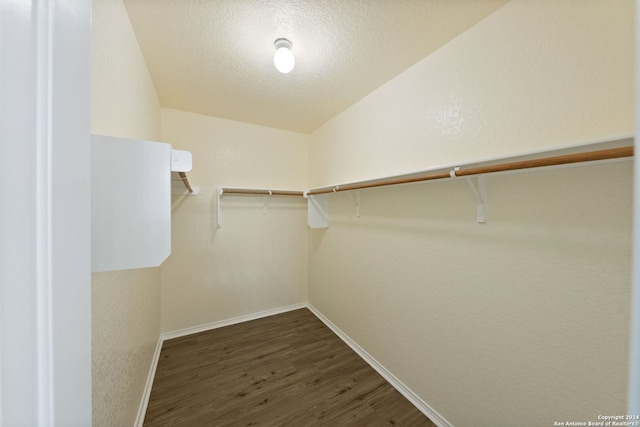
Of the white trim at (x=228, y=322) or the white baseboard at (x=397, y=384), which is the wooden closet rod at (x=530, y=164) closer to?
the white baseboard at (x=397, y=384)

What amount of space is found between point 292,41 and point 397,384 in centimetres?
251

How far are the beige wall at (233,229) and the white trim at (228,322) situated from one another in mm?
44

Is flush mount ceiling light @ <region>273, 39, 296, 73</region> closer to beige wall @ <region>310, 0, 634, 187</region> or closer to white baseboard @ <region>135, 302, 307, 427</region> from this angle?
beige wall @ <region>310, 0, 634, 187</region>

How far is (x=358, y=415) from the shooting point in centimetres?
146

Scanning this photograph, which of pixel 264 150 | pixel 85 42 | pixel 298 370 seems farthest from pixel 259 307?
pixel 85 42

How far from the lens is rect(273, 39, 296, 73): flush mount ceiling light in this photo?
1.37 metres

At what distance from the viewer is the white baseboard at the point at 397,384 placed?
1.42 m

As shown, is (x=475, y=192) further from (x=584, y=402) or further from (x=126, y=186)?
(x=126, y=186)

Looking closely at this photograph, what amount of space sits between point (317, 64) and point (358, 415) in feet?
7.97

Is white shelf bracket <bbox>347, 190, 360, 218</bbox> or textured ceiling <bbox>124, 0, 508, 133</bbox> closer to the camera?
textured ceiling <bbox>124, 0, 508, 133</bbox>

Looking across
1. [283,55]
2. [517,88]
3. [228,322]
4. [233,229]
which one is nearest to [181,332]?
[228,322]

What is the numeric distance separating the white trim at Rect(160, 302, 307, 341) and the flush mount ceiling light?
260 centimetres

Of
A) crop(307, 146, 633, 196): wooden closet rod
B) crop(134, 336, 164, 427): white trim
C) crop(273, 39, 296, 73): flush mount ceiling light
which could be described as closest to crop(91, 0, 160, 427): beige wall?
crop(134, 336, 164, 427): white trim

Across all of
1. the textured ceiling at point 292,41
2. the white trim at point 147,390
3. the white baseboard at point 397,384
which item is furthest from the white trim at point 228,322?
the textured ceiling at point 292,41
